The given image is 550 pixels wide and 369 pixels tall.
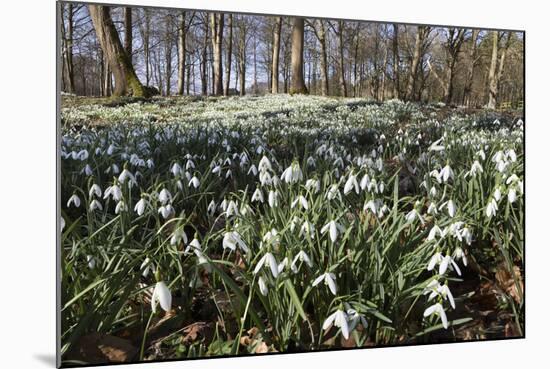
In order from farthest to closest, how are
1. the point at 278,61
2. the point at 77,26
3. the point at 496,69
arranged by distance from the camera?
the point at 496,69 < the point at 278,61 < the point at 77,26

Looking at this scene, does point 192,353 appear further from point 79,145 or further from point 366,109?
point 366,109

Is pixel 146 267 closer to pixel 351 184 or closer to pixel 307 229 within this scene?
pixel 307 229

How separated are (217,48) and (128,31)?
1.27 feet

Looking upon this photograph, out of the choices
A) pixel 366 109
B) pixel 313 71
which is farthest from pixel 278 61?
pixel 366 109

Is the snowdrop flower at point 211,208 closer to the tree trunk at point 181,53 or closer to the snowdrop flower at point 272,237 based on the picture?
the snowdrop flower at point 272,237

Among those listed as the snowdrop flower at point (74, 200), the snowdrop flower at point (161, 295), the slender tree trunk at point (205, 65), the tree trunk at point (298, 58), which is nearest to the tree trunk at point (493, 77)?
the tree trunk at point (298, 58)

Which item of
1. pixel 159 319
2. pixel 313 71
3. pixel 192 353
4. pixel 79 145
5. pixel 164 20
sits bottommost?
pixel 192 353

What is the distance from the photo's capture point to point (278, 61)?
2809 mm

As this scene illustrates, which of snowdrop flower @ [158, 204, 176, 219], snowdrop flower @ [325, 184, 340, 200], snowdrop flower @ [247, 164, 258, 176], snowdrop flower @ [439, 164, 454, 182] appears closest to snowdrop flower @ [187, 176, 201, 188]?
snowdrop flower @ [158, 204, 176, 219]

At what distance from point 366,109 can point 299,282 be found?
2.97ft

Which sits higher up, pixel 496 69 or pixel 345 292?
pixel 496 69

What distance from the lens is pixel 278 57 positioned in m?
2.80

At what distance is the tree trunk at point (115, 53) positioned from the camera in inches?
101

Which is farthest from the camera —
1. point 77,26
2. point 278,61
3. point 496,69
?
point 496,69
